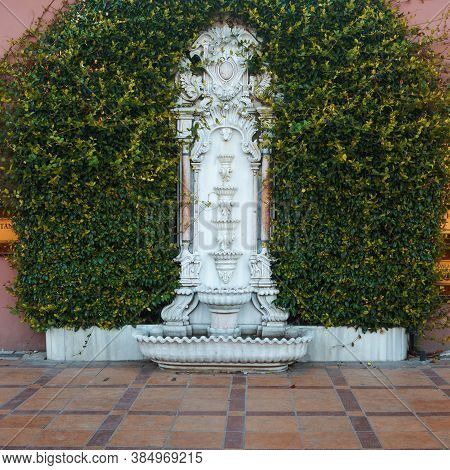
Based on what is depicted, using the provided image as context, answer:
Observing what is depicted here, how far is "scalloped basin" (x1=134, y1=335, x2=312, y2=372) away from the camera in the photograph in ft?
17.5

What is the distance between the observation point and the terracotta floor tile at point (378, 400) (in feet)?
14.6

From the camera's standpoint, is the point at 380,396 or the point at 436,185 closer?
the point at 380,396

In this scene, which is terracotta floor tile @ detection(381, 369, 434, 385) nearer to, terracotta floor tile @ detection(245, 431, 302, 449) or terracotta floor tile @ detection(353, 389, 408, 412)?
terracotta floor tile @ detection(353, 389, 408, 412)

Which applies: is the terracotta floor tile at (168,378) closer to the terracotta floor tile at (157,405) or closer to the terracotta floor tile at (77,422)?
the terracotta floor tile at (157,405)

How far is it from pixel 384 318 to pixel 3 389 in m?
3.29

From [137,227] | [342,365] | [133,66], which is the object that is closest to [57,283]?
[137,227]

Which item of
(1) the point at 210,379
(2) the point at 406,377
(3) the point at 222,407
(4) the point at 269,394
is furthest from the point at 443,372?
(3) the point at 222,407

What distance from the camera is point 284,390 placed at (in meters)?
4.96

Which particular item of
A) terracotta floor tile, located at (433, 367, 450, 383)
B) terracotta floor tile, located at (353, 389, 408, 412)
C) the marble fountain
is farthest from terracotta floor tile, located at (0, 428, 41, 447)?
terracotta floor tile, located at (433, 367, 450, 383)

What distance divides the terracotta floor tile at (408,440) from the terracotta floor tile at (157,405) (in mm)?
1460

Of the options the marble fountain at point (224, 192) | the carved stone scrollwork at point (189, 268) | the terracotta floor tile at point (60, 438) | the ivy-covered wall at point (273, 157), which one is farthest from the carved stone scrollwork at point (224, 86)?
the terracotta floor tile at point (60, 438)

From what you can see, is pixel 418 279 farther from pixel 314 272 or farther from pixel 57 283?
pixel 57 283

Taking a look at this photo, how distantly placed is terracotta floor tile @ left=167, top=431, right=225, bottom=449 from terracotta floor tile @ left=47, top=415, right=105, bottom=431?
1.83ft

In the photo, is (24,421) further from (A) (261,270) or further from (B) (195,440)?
(A) (261,270)
